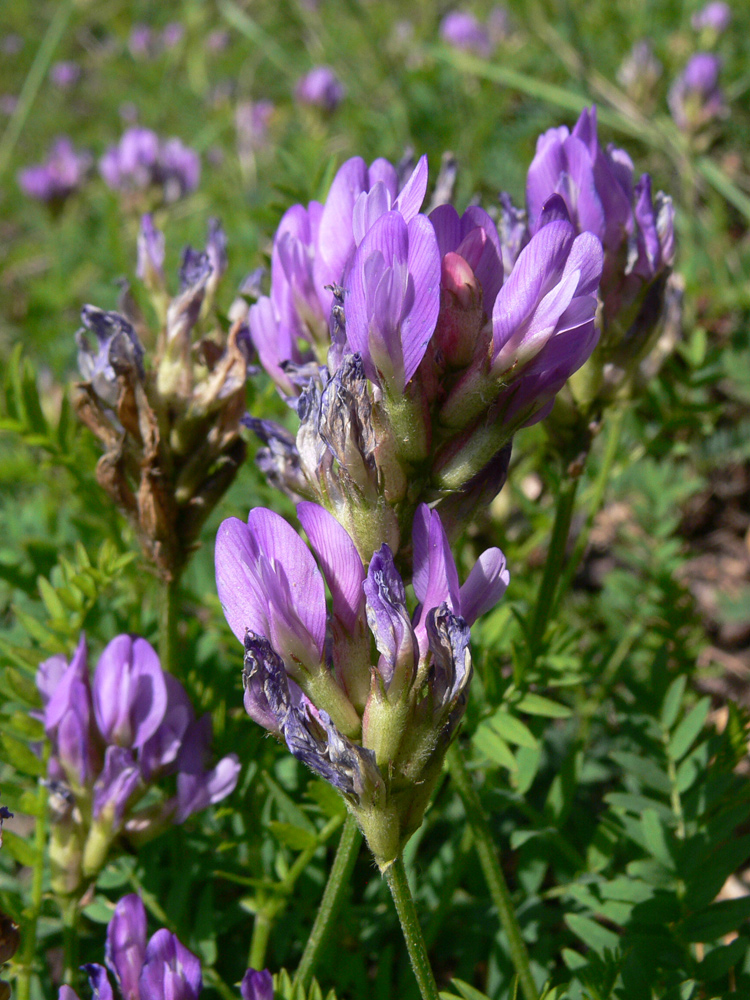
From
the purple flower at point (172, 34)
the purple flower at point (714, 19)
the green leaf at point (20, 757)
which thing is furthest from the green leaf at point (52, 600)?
the purple flower at point (172, 34)

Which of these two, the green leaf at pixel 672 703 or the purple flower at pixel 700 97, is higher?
the purple flower at pixel 700 97

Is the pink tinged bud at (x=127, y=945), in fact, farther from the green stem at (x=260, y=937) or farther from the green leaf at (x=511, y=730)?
the green leaf at (x=511, y=730)

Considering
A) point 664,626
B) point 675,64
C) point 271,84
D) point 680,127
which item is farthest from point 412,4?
point 664,626

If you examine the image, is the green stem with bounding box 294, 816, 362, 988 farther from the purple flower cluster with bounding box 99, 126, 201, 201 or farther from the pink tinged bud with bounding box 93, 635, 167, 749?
the purple flower cluster with bounding box 99, 126, 201, 201

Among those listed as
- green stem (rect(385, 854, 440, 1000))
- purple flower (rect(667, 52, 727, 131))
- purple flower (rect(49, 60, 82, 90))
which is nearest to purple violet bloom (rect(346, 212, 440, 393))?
green stem (rect(385, 854, 440, 1000))

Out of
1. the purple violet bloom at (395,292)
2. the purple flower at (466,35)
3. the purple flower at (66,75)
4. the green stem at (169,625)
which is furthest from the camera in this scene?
the purple flower at (66,75)

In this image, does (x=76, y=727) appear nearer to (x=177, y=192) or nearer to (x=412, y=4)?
(x=177, y=192)
